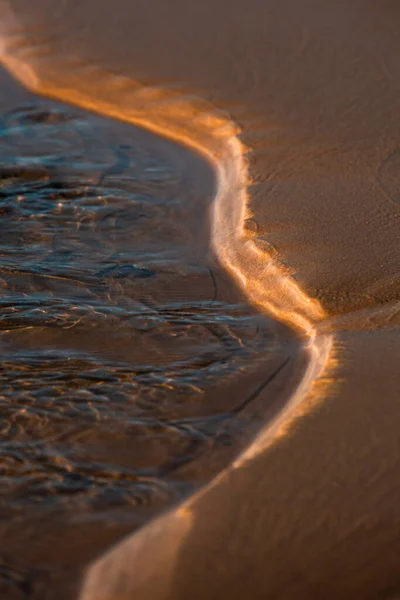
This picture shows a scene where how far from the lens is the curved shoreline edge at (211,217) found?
194 cm

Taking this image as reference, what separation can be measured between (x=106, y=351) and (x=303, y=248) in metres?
0.94

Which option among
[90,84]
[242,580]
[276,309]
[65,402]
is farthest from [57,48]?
[242,580]

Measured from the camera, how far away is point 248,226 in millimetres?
3393

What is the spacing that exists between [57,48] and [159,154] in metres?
1.62

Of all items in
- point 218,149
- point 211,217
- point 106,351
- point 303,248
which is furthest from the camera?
point 218,149

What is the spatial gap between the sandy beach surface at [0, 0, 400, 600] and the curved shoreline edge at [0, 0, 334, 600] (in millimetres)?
10

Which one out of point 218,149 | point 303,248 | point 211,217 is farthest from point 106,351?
point 218,149

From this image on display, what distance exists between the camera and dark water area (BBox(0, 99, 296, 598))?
2.13 m

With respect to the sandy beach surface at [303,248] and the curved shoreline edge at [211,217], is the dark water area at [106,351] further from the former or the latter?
the sandy beach surface at [303,248]

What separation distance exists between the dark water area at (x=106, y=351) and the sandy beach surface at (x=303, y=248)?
0.18m

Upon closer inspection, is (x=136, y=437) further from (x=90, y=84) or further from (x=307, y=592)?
(x=90, y=84)

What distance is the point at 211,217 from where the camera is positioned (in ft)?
12.0

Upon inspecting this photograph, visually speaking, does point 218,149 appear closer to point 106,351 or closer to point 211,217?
point 211,217

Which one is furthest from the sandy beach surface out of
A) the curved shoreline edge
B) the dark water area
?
the dark water area
